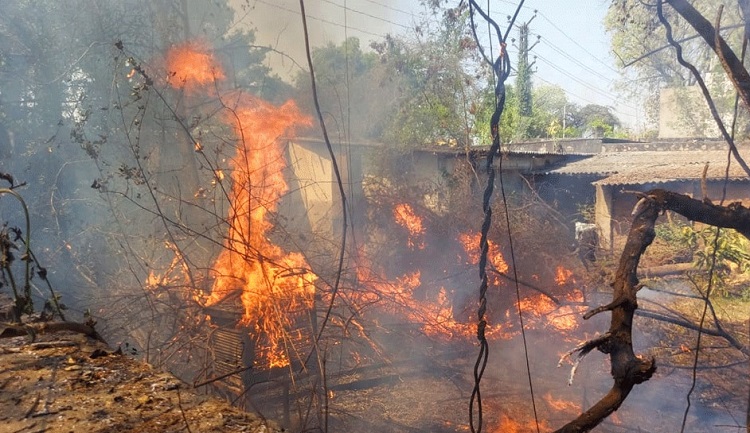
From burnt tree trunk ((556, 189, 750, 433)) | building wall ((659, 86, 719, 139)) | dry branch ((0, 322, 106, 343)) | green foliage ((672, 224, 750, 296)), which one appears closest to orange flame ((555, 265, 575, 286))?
green foliage ((672, 224, 750, 296))

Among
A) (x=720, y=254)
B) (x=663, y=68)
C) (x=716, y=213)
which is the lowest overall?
(x=720, y=254)

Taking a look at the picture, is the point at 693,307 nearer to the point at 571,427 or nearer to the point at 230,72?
the point at 571,427

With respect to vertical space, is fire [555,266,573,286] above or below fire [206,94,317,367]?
below

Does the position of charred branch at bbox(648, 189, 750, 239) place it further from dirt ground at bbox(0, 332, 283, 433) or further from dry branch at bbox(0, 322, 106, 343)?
dry branch at bbox(0, 322, 106, 343)

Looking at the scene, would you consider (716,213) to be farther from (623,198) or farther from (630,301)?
(623,198)

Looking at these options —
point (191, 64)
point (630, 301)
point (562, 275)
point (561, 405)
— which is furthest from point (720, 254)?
point (191, 64)

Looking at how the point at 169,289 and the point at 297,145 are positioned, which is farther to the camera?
the point at 297,145

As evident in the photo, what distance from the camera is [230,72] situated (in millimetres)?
13922

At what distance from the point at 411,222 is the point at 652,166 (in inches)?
463

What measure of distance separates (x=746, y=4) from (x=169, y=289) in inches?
246

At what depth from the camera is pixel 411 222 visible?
10.6m

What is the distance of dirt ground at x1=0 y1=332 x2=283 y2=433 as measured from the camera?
2.32 metres

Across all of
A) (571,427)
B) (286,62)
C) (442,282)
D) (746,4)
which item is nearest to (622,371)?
(571,427)

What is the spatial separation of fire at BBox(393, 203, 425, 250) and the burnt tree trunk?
7468 millimetres
